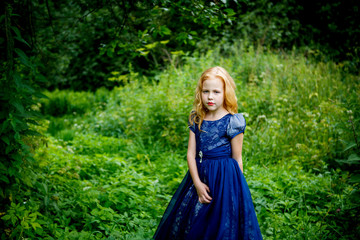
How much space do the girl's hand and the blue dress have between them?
0.09 ft

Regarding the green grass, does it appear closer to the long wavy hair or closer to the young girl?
the young girl

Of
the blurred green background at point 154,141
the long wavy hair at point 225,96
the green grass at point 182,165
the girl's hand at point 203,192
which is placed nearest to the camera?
the girl's hand at point 203,192

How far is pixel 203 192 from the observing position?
2.06m

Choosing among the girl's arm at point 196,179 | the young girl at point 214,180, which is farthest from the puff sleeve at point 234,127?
the girl's arm at point 196,179

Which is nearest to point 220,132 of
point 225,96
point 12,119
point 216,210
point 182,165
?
point 225,96

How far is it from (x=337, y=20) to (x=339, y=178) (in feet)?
21.2

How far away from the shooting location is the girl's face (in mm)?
2096

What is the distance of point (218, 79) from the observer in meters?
2.12

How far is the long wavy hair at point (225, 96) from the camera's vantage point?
214 centimetres

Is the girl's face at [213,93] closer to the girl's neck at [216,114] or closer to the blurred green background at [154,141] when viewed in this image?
the girl's neck at [216,114]

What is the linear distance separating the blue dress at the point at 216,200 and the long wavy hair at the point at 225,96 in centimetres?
6

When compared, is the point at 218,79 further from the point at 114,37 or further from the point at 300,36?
the point at 300,36

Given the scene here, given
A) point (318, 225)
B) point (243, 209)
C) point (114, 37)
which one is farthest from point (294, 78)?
point (243, 209)

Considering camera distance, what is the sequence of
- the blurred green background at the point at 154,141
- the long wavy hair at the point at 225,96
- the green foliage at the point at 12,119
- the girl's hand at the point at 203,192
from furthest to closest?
the blurred green background at the point at 154,141
the long wavy hair at the point at 225,96
the girl's hand at the point at 203,192
the green foliage at the point at 12,119
